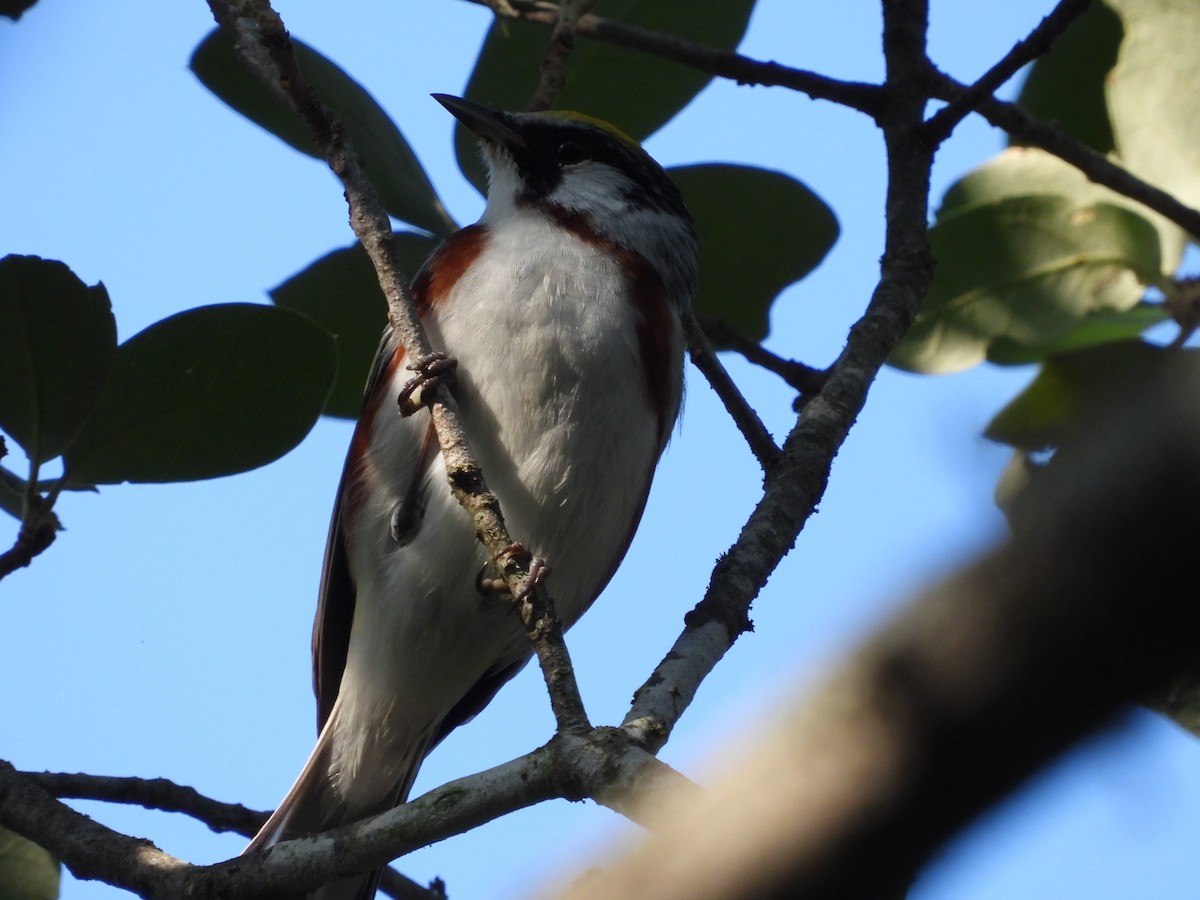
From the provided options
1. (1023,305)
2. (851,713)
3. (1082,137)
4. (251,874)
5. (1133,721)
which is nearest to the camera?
(1133,721)

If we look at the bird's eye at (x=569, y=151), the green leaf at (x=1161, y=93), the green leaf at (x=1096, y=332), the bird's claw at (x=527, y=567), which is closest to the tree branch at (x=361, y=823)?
the bird's claw at (x=527, y=567)

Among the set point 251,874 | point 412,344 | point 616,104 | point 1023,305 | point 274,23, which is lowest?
point 251,874

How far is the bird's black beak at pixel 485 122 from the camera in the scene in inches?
199

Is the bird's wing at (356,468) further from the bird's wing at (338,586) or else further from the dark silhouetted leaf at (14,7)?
the dark silhouetted leaf at (14,7)

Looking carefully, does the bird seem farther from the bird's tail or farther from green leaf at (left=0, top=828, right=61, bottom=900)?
green leaf at (left=0, top=828, right=61, bottom=900)

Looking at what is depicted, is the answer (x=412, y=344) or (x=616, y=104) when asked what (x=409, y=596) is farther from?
(x=616, y=104)

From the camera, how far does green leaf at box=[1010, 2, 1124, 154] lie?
4.68 meters

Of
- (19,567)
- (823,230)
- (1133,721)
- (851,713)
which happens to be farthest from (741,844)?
(823,230)

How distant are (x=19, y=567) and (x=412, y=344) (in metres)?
1.36

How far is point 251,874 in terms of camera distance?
279 cm

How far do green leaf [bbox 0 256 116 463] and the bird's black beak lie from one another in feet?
5.75

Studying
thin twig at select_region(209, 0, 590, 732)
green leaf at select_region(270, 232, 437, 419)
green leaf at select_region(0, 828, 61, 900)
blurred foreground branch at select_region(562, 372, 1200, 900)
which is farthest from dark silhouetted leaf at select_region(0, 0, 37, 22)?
blurred foreground branch at select_region(562, 372, 1200, 900)

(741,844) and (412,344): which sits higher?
(412,344)

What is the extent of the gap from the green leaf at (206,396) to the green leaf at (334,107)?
3.00 feet
